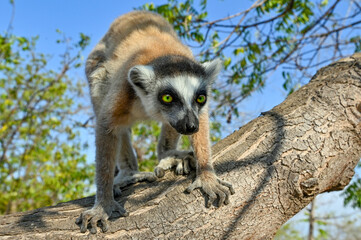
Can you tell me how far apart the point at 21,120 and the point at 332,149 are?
9.55 m

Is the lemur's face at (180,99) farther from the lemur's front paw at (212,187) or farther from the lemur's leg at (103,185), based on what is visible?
the lemur's leg at (103,185)

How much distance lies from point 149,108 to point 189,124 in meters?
0.79

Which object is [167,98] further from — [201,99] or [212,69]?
[212,69]

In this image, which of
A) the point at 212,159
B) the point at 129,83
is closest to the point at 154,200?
the point at 212,159

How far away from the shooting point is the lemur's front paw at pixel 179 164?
11.6ft

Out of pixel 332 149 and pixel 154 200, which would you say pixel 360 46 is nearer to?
pixel 332 149

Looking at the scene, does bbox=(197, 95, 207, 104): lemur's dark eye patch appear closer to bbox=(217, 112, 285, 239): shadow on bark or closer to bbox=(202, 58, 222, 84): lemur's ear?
bbox=(202, 58, 222, 84): lemur's ear

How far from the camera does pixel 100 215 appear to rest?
311cm

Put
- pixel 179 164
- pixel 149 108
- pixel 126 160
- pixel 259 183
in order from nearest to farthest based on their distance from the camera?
pixel 259 183 < pixel 179 164 < pixel 149 108 < pixel 126 160

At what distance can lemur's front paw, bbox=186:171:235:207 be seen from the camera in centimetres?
289

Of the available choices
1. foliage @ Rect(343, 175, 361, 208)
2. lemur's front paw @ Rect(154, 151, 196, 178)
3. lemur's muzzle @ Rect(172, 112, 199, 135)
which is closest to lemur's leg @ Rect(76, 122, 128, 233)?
lemur's front paw @ Rect(154, 151, 196, 178)

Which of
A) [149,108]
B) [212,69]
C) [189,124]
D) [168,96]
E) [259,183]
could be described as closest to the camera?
[259,183]

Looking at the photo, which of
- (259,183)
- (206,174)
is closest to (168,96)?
(206,174)

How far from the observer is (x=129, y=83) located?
407 cm
